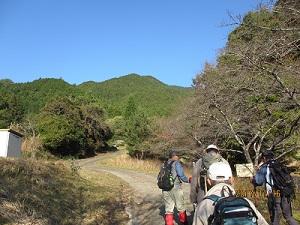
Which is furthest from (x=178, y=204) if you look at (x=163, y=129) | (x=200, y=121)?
(x=163, y=129)

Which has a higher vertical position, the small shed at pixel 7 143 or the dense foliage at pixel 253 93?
the dense foliage at pixel 253 93

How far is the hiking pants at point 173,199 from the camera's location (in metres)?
8.82

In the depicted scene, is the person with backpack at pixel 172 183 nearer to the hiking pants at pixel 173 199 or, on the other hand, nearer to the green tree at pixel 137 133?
the hiking pants at pixel 173 199

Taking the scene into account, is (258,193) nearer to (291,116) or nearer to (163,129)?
(291,116)

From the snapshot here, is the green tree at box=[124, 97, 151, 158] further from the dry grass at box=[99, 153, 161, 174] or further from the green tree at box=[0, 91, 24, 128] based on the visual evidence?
the green tree at box=[0, 91, 24, 128]

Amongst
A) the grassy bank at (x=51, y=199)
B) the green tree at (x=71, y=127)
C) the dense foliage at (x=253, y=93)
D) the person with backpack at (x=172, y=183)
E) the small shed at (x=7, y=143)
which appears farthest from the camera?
the green tree at (x=71, y=127)

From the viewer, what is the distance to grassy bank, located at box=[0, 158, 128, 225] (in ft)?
27.0

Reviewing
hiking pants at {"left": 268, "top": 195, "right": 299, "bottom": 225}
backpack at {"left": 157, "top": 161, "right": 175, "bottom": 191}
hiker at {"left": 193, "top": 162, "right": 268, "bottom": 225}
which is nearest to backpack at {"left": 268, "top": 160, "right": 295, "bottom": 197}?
hiking pants at {"left": 268, "top": 195, "right": 299, "bottom": 225}

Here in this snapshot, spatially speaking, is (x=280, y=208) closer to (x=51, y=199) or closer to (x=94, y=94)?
(x=51, y=199)

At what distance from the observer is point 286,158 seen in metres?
20.2

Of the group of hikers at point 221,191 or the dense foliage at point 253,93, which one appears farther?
the dense foliage at point 253,93

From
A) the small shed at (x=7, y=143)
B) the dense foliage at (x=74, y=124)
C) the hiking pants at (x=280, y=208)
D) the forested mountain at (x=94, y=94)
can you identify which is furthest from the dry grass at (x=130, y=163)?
the hiking pants at (x=280, y=208)

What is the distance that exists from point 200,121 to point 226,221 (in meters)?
19.8

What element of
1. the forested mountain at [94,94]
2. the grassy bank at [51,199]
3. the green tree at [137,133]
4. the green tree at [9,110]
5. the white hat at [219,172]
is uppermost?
the forested mountain at [94,94]
